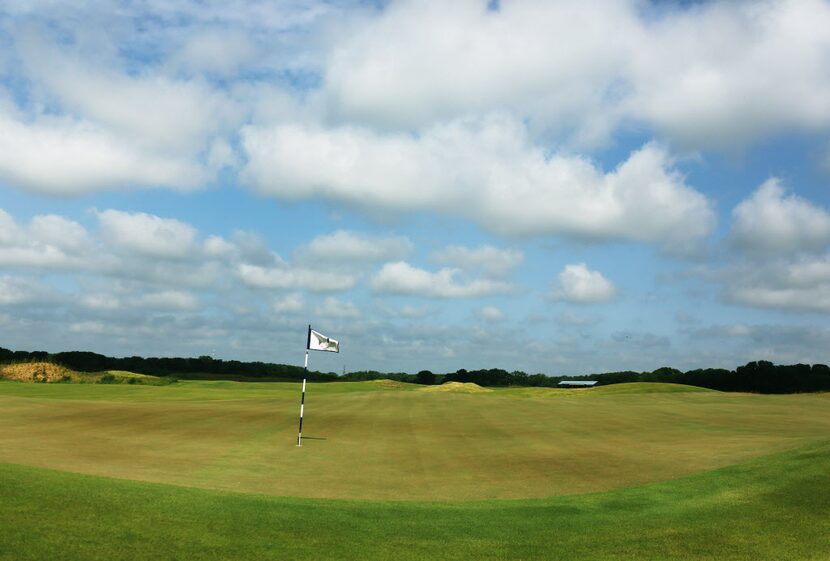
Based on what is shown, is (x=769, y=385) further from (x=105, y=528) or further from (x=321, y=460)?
(x=105, y=528)

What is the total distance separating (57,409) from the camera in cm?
4109

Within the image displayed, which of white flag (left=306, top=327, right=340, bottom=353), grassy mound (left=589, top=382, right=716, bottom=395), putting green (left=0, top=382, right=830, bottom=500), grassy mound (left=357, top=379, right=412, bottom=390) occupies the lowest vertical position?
putting green (left=0, top=382, right=830, bottom=500)

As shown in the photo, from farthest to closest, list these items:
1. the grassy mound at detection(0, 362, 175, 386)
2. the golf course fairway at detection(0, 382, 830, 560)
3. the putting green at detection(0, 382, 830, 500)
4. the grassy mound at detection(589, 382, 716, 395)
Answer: the grassy mound at detection(0, 362, 175, 386)
the grassy mound at detection(589, 382, 716, 395)
the putting green at detection(0, 382, 830, 500)
the golf course fairway at detection(0, 382, 830, 560)

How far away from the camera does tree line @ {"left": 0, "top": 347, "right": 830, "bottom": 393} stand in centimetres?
12088

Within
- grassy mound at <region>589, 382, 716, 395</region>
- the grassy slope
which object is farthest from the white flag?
grassy mound at <region>589, 382, 716, 395</region>

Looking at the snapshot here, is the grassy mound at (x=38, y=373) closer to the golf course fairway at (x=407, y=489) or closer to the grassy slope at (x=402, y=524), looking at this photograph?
the golf course fairway at (x=407, y=489)

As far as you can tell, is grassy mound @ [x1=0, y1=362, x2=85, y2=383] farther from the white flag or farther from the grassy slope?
the grassy slope

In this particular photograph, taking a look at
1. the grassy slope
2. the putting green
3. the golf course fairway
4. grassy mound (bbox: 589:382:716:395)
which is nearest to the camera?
the grassy slope

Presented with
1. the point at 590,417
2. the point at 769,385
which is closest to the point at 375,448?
the point at 590,417

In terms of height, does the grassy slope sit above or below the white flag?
below

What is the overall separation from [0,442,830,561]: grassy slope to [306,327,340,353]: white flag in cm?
1278

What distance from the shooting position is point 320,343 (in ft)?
93.0

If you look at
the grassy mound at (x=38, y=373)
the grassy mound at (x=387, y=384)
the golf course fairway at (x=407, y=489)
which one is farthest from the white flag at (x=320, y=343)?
the grassy mound at (x=38, y=373)

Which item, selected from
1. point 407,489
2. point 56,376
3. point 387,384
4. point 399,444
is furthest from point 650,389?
point 56,376
